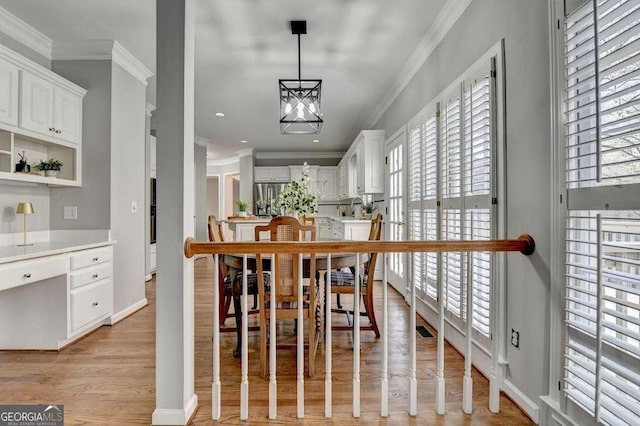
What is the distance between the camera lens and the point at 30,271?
2.32m

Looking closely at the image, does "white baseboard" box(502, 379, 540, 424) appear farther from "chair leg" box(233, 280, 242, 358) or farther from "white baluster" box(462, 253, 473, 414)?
"chair leg" box(233, 280, 242, 358)

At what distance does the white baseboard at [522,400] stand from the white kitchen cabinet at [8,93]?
12.9ft

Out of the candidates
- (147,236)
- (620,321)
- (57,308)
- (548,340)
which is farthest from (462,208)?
Result: (147,236)

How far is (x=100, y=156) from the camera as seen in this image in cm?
327

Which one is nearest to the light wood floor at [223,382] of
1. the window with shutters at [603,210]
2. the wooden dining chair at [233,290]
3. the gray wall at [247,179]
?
the wooden dining chair at [233,290]

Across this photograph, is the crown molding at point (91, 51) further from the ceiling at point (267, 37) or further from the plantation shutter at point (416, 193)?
the plantation shutter at point (416, 193)

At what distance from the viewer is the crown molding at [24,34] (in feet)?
8.80

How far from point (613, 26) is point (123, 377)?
320cm

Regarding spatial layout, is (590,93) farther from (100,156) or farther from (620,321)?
(100,156)

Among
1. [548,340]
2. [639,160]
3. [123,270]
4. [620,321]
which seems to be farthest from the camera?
[123,270]

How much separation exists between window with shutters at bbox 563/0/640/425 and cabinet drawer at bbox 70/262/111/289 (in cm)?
342

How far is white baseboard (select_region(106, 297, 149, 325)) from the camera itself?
3256 millimetres

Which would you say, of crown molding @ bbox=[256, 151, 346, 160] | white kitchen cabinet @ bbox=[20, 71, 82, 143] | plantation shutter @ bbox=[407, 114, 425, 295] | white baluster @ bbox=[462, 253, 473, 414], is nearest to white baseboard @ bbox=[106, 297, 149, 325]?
white kitchen cabinet @ bbox=[20, 71, 82, 143]

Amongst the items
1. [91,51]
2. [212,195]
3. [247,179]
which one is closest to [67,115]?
[91,51]
